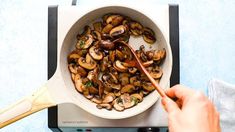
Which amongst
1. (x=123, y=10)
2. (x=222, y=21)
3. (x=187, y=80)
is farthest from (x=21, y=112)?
(x=222, y=21)

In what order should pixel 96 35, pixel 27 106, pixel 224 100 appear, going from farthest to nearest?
pixel 224 100
pixel 96 35
pixel 27 106

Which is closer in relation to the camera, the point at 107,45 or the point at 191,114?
the point at 191,114

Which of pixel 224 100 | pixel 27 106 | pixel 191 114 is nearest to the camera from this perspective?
pixel 191 114

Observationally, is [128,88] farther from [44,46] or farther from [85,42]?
[44,46]

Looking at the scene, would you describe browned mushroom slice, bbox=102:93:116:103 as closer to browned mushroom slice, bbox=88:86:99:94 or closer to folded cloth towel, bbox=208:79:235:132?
browned mushroom slice, bbox=88:86:99:94

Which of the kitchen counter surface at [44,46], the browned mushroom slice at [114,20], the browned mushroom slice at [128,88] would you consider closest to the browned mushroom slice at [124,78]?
the browned mushroom slice at [128,88]

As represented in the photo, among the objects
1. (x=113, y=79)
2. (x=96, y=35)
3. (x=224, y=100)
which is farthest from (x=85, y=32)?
(x=224, y=100)

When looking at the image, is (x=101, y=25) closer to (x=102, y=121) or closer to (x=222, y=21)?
(x=102, y=121)

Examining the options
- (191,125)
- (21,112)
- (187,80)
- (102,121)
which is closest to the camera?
(191,125)
